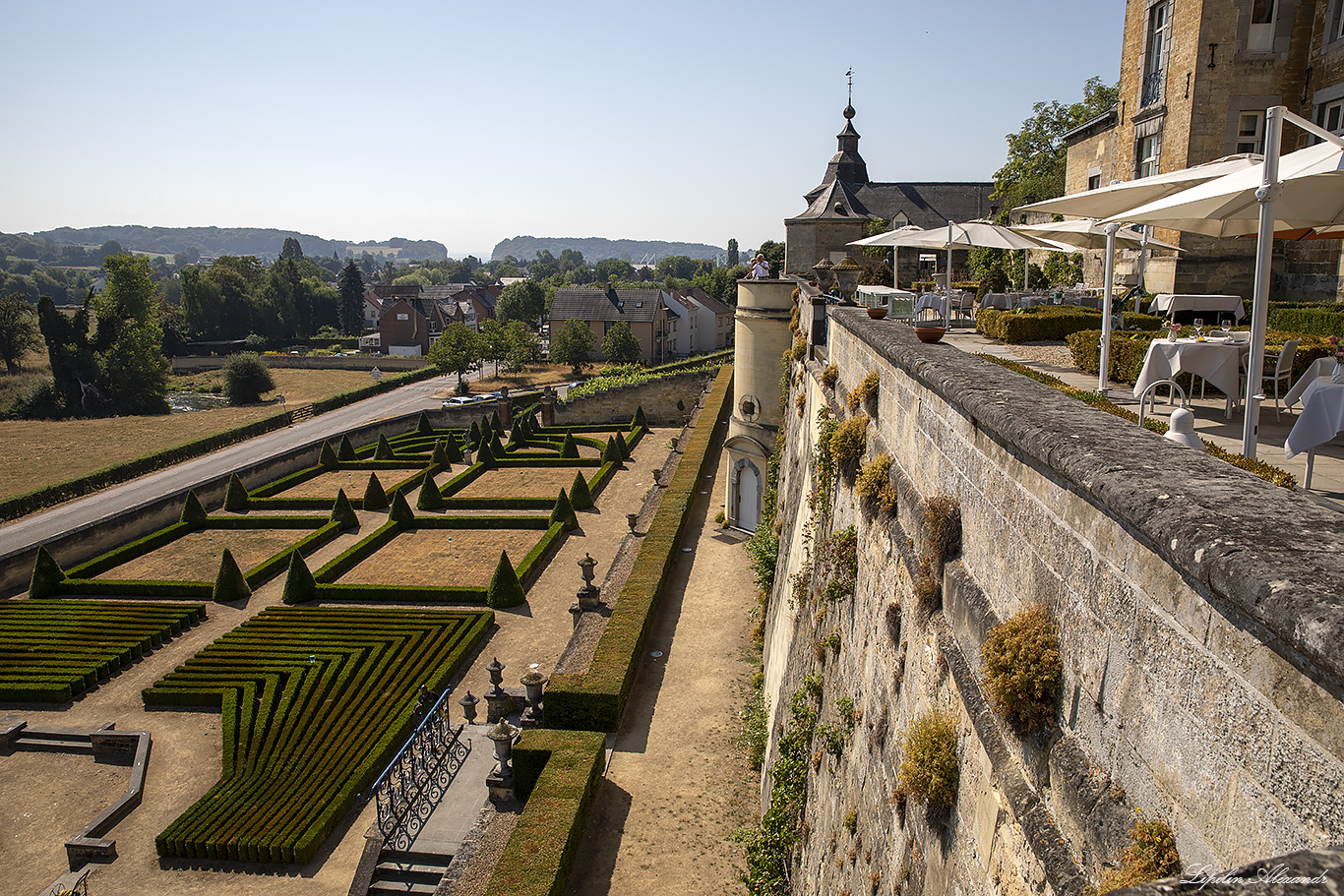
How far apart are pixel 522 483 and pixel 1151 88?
73.3 feet

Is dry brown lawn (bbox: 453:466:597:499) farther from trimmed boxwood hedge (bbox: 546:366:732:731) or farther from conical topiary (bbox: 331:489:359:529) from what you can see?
trimmed boxwood hedge (bbox: 546:366:732:731)

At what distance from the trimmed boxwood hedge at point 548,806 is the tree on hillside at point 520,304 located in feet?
268

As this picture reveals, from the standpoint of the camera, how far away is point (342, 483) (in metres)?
31.4

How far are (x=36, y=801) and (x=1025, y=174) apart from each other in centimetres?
4379

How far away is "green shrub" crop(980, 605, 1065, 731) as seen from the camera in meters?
3.45

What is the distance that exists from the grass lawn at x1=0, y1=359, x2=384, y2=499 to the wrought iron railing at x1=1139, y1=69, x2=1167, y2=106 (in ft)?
133

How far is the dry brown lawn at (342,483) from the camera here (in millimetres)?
29797

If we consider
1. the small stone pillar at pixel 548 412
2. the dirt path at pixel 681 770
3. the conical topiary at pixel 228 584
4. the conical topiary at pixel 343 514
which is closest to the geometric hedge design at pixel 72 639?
the conical topiary at pixel 228 584

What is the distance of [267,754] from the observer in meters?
13.7

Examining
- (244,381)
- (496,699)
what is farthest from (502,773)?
(244,381)

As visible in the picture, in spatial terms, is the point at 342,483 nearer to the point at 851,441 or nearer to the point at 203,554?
the point at 203,554

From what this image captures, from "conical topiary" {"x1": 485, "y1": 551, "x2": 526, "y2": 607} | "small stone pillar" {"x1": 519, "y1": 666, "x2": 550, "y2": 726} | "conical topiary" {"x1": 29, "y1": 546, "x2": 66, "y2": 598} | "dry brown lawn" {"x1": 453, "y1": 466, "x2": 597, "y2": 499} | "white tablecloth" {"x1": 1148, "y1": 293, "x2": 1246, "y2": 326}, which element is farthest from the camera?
"dry brown lawn" {"x1": 453, "y1": 466, "x2": 597, "y2": 499}

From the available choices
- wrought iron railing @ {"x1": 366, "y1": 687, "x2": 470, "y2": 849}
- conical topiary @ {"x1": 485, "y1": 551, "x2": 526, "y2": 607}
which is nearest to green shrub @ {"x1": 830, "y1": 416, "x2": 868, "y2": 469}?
wrought iron railing @ {"x1": 366, "y1": 687, "x2": 470, "y2": 849}

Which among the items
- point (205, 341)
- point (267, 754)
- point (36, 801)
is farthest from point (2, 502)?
point (205, 341)
